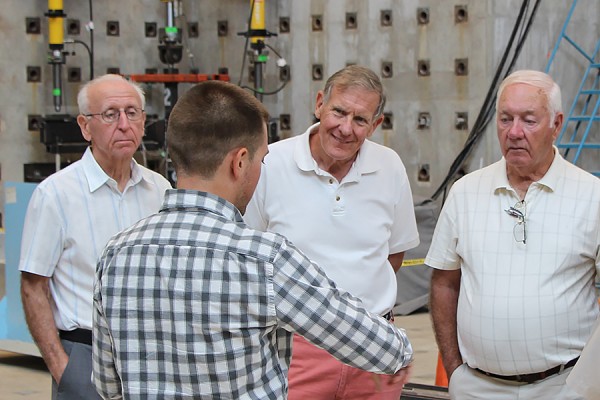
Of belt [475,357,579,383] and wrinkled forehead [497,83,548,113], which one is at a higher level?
wrinkled forehead [497,83,548,113]

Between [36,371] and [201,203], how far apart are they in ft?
17.7

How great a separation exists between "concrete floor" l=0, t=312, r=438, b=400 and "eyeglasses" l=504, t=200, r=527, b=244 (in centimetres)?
339

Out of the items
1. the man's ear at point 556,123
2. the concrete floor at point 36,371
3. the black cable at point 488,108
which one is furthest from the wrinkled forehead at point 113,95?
the black cable at point 488,108

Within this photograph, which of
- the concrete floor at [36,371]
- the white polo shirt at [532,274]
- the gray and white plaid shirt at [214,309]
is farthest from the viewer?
the concrete floor at [36,371]

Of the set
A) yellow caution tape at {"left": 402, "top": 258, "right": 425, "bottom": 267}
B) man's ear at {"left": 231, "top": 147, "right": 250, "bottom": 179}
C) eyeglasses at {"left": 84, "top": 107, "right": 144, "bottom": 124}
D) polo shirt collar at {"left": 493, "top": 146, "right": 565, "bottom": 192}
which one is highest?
eyeglasses at {"left": 84, "top": 107, "right": 144, "bottom": 124}

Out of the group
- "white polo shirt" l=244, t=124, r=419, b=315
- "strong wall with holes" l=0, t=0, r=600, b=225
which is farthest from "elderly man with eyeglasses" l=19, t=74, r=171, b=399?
"strong wall with holes" l=0, t=0, r=600, b=225

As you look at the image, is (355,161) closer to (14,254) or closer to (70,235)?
(70,235)

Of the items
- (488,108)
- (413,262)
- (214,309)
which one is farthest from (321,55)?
(214,309)

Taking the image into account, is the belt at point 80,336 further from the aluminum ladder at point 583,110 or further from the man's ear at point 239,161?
the aluminum ladder at point 583,110

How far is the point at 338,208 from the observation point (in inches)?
135

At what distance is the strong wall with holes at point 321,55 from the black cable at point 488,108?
77 millimetres

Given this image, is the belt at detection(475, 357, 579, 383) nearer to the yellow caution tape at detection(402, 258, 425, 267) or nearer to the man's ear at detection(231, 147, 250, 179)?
the man's ear at detection(231, 147, 250, 179)

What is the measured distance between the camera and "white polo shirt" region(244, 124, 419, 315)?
3.40m

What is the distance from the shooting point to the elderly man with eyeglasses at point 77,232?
10.7ft
